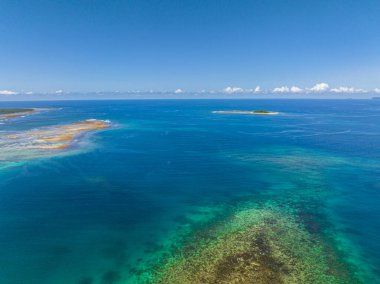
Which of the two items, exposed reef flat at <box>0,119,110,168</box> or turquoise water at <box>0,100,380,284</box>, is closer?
turquoise water at <box>0,100,380,284</box>

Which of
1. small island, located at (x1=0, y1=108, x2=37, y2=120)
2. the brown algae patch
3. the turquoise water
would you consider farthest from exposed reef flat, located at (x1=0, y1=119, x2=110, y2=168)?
small island, located at (x1=0, y1=108, x2=37, y2=120)

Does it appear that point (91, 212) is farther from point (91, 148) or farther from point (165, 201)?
point (91, 148)

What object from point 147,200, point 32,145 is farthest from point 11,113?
point 147,200

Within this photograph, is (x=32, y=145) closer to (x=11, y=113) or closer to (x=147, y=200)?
(x=147, y=200)

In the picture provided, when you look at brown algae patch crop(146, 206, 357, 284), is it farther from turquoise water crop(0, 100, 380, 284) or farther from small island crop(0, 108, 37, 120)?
small island crop(0, 108, 37, 120)

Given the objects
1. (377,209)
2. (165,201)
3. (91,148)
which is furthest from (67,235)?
(91,148)

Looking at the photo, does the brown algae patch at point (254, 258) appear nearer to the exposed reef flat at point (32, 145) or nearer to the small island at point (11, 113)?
the exposed reef flat at point (32, 145)
